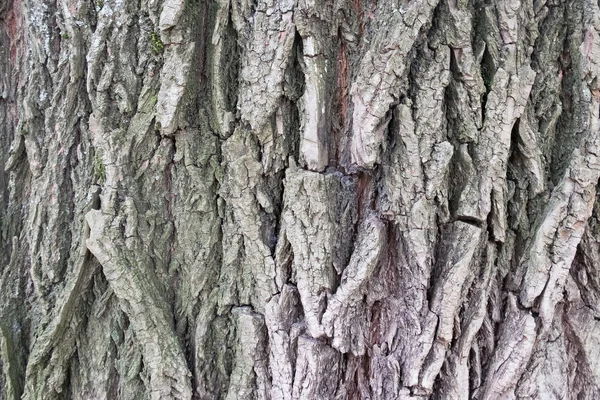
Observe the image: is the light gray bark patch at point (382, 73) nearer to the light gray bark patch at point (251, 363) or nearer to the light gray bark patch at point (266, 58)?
the light gray bark patch at point (266, 58)

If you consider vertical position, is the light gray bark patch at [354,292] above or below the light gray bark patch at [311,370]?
above

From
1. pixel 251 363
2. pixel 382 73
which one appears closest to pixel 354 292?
pixel 251 363

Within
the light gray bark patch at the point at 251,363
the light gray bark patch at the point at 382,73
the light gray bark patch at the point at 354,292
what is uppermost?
the light gray bark patch at the point at 382,73

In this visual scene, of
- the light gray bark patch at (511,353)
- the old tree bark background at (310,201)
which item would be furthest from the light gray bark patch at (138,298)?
the light gray bark patch at (511,353)

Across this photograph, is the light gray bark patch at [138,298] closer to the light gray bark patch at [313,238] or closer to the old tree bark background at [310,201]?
the old tree bark background at [310,201]

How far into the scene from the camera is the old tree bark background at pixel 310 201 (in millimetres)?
1128

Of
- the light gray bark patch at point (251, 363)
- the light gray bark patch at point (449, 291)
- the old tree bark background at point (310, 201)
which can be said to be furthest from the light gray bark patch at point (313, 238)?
the light gray bark patch at point (449, 291)

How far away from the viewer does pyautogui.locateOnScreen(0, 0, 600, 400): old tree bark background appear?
3.70 feet

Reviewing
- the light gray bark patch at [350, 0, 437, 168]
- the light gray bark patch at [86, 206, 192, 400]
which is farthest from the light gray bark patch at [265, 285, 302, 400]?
the light gray bark patch at [350, 0, 437, 168]

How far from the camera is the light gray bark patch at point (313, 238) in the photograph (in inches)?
44.3

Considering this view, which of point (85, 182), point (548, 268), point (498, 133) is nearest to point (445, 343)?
point (548, 268)

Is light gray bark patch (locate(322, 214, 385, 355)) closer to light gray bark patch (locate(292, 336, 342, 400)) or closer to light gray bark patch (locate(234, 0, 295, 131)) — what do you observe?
light gray bark patch (locate(292, 336, 342, 400))

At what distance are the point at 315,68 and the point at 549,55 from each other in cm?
62

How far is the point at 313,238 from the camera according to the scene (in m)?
1.13
